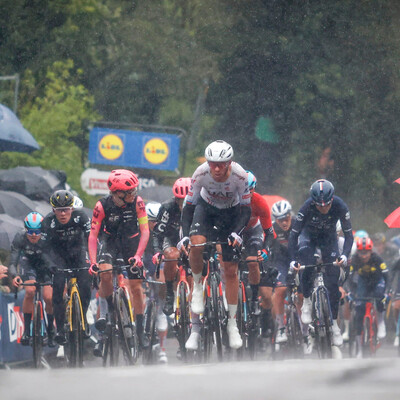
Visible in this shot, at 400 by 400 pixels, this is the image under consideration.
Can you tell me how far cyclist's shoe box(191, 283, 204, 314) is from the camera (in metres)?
9.15

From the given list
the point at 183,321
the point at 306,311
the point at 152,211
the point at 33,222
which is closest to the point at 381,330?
the point at 152,211

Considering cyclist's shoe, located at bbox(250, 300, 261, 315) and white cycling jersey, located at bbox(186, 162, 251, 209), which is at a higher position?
white cycling jersey, located at bbox(186, 162, 251, 209)

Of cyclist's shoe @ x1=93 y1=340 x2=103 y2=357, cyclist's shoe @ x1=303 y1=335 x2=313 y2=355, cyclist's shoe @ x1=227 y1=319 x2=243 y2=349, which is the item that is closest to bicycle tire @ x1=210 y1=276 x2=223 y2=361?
cyclist's shoe @ x1=227 y1=319 x2=243 y2=349

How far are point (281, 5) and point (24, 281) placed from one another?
27104 mm

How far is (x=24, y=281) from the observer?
39.6 ft

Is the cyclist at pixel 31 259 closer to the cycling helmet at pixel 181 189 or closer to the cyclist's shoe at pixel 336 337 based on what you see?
the cycling helmet at pixel 181 189

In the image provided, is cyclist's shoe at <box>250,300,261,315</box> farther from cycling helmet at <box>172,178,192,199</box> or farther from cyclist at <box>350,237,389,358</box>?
cyclist at <box>350,237,389,358</box>

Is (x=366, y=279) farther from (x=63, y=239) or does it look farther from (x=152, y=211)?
(x=63, y=239)

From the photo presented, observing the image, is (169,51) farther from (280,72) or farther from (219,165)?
(219,165)

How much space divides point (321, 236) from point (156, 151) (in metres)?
18.3

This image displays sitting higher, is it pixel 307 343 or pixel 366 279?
pixel 366 279

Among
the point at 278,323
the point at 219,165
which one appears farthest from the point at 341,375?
the point at 278,323

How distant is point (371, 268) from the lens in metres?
16.1

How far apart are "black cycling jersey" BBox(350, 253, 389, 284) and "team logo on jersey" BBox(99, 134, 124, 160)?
47.7 ft
